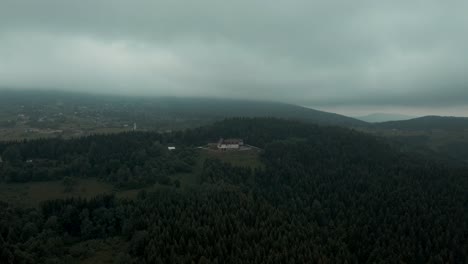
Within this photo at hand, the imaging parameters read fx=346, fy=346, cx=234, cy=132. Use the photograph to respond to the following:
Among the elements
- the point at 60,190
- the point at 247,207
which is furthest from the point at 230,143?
the point at 60,190

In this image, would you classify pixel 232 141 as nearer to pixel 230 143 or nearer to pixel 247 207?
pixel 230 143

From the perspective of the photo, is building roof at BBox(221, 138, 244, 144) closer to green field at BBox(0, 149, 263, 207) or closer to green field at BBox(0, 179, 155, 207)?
green field at BBox(0, 149, 263, 207)

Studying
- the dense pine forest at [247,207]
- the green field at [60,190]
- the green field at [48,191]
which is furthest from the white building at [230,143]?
the green field at [48,191]

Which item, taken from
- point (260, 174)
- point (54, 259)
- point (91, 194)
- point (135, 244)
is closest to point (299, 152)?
point (260, 174)

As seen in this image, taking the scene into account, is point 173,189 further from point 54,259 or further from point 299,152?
point 299,152

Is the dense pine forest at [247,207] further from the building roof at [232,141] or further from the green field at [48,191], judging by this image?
the building roof at [232,141]

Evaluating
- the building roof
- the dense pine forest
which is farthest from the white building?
the dense pine forest

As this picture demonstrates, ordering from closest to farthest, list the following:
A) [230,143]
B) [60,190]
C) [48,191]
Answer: [48,191] < [60,190] < [230,143]
